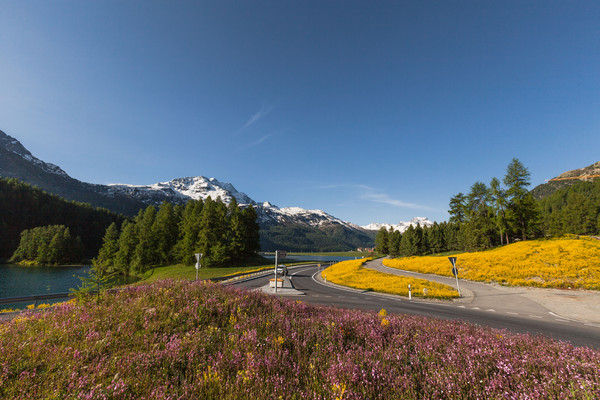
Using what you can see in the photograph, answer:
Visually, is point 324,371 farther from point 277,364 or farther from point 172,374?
point 172,374

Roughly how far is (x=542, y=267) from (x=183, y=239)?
59.9 meters

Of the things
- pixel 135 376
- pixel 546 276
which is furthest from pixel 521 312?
pixel 135 376

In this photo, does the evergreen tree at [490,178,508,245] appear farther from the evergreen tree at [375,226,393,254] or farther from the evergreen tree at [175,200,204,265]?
the evergreen tree at [175,200,204,265]

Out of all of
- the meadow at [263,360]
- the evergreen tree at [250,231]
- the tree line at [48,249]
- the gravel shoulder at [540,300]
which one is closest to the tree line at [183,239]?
the evergreen tree at [250,231]

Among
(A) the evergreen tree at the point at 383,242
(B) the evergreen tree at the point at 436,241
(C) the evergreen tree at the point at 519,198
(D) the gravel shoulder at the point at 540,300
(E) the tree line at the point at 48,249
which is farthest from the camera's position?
(A) the evergreen tree at the point at 383,242

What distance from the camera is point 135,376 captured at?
2973 millimetres

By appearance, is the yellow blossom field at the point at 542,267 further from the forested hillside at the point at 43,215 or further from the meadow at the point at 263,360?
the forested hillside at the point at 43,215

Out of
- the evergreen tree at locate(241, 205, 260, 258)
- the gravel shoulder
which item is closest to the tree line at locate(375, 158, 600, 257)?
the gravel shoulder

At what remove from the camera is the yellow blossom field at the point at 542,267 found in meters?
20.1

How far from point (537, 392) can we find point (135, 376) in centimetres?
486

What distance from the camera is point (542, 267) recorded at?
2408 cm

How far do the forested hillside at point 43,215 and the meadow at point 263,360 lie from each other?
145 m

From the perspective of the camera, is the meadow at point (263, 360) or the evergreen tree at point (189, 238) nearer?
the meadow at point (263, 360)

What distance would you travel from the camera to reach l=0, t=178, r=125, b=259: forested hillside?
11375 centimetres
